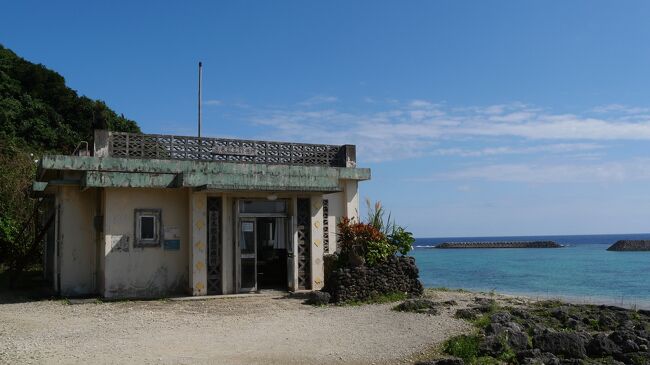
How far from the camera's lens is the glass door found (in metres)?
15.7

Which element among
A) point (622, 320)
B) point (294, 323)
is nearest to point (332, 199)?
point (294, 323)

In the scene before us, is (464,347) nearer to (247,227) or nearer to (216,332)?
(216,332)

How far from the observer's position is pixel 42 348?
29.6 feet

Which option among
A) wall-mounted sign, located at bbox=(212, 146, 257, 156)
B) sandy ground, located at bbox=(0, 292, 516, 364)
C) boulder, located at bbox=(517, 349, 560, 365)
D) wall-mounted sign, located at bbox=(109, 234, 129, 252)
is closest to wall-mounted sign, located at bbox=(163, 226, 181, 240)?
wall-mounted sign, located at bbox=(109, 234, 129, 252)

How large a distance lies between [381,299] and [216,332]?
526cm

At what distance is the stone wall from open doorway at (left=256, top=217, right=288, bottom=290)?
2.25m

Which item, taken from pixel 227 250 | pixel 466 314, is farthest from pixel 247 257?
pixel 466 314

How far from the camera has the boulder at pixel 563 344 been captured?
972 cm

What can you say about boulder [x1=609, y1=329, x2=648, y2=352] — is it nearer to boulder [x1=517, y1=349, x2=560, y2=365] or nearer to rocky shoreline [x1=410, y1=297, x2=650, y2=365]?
rocky shoreline [x1=410, y1=297, x2=650, y2=365]

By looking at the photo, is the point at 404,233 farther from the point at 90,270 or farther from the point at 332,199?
the point at 90,270

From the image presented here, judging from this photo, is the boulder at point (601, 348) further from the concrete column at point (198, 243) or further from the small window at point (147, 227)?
the small window at point (147, 227)

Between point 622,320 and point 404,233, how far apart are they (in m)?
5.52

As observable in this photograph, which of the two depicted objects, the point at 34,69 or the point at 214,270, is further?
the point at 34,69

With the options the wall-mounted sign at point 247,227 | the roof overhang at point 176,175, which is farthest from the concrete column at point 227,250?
the roof overhang at point 176,175
